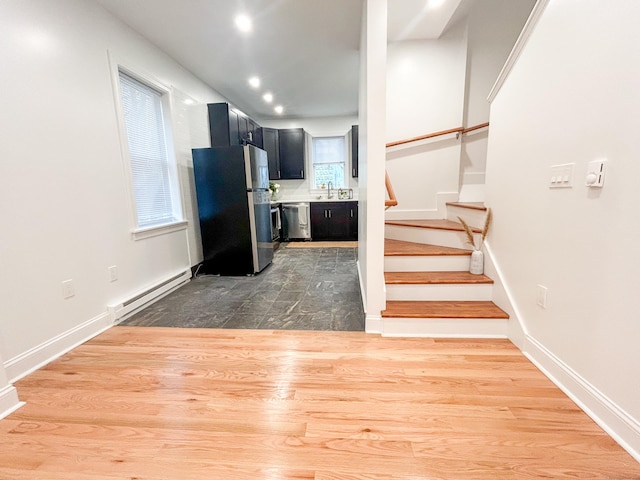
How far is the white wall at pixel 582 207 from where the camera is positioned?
1057 mm

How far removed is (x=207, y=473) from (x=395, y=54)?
3.84 m

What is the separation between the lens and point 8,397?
1.33 metres

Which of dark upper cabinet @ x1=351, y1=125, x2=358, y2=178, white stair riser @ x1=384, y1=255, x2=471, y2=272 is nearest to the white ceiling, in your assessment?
dark upper cabinet @ x1=351, y1=125, x2=358, y2=178

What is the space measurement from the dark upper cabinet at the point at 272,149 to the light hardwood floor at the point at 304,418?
446 cm

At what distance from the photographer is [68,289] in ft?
6.23

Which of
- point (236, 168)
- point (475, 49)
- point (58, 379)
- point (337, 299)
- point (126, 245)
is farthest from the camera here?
point (236, 168)

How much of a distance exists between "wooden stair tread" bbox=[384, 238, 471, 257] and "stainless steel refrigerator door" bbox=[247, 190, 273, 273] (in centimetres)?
168

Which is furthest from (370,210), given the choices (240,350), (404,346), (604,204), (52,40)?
(52,40)

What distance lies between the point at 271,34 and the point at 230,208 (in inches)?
75.3

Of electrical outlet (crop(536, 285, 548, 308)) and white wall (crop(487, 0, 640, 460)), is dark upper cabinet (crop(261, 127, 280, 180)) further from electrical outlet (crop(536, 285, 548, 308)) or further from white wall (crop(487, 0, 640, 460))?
electrical outlet (crop(536, 285, 548, 308))

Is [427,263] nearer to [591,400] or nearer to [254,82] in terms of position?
[591,400]

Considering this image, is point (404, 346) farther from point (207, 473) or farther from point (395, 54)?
point (395, 54)

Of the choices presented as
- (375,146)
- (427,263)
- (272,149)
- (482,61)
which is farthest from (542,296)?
(272,149)

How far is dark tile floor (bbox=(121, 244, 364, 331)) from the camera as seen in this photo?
220 cm
